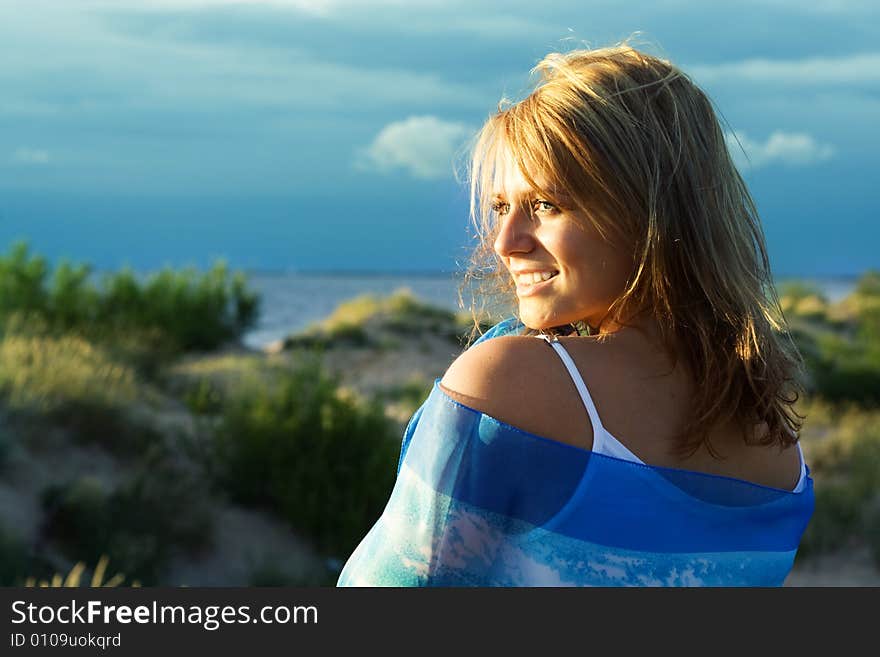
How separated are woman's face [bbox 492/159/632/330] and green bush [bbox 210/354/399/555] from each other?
685cm

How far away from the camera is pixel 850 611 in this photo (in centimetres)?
166

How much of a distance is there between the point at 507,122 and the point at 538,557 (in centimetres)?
60

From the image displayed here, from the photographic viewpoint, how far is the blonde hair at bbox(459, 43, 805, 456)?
4.16 feet

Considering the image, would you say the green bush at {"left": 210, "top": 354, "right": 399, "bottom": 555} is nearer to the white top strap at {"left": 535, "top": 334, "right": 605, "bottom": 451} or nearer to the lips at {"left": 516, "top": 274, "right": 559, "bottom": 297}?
the lips at {"left": 516, "top": 274, "right": 559, "bottom": 297}

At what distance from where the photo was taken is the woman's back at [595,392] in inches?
44.9

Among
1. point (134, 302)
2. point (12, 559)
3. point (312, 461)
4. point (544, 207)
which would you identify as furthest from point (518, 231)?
point (134, 302)

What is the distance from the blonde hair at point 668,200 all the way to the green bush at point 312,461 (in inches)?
270

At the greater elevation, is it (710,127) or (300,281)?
(710,127)

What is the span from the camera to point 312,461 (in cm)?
844

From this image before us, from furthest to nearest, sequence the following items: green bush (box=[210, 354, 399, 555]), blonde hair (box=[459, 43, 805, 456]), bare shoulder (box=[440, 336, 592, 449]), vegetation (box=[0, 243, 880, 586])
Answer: green bush (box=[210, 354, 399, 555])
vegetation (box=[0, 243, 880, 586])
blonde hair (box=[459, 43, 805, 456])
bare shoulder (box=[440, 336, 592, 449])

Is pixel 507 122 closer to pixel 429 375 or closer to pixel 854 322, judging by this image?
pixel 429 375

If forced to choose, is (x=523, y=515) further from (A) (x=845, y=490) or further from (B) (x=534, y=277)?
(A) (x=845, y=490)

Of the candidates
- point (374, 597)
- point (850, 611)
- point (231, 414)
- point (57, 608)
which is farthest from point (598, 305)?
point (231, 414)

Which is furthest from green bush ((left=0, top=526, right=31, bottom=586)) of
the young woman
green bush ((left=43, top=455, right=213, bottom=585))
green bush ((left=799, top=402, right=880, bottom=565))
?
green bush ((left=799, top=402, right=880, bottom=565))
